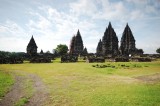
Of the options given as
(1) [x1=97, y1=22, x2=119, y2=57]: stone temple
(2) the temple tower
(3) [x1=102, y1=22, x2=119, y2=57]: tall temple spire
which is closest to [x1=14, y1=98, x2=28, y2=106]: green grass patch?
(1) [x1=97, y1=22, x2=119, y2=57]: stone temple

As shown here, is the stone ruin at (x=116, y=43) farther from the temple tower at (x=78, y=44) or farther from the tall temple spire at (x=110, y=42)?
the temple tower at (x=78, y=44)

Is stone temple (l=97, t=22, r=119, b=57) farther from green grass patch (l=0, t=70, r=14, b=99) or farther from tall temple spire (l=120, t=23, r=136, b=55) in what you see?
green grass patch (l=0, t=70, r=14, b=99)

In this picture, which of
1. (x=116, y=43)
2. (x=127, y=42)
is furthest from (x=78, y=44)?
(x=127, y=42)

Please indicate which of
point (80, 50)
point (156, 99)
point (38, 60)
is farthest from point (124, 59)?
point (80, 50)

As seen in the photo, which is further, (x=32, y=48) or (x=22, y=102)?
(x=32, y=48)

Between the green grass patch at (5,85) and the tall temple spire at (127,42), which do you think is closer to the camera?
the green grass patch at (5,85)

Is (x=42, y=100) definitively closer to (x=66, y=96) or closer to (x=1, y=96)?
(x=66, y=96)

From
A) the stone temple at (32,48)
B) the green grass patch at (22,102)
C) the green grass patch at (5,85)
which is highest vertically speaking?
the stone temple at (32,48)

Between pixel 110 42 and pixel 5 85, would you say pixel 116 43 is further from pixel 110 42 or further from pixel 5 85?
pixel 5 85

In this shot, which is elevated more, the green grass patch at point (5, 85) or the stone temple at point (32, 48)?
the stone temple at point (32, 48)

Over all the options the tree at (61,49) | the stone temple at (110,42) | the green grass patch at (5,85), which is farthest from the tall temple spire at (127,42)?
the green grass patch at (5,85)

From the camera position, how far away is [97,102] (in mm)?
9578

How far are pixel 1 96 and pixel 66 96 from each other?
3882 mm

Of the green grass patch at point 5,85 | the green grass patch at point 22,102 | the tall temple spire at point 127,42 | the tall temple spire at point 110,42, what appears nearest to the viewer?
the green grass patch at point 22,102
